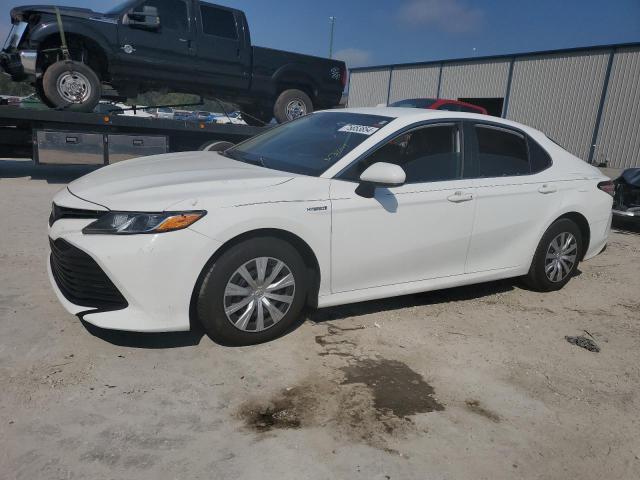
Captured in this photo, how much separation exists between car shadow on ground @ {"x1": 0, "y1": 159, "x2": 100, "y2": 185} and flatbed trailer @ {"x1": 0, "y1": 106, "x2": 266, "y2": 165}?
2.06 feet

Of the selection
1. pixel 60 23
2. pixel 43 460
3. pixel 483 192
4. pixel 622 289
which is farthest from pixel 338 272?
pixel 60 23

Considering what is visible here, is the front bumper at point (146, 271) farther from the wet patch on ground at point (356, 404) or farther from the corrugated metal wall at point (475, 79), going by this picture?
the corrugated metal wall at point (475, 79)

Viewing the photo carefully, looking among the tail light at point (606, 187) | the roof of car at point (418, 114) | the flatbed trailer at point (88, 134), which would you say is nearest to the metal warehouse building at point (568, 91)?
the flatbed trailer at point (88, 134)

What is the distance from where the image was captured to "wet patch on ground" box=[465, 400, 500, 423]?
2.81 metres

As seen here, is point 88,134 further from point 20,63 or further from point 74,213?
point 74,213

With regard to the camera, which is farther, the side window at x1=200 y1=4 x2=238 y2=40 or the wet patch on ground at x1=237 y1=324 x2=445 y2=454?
→ the side window at x1=200 y1=4 x2=238 y2=40

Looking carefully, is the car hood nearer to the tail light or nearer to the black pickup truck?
the tail light

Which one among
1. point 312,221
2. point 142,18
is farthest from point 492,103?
point 312,221

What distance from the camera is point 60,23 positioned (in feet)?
25.7

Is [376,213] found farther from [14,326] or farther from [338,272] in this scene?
[14,326]

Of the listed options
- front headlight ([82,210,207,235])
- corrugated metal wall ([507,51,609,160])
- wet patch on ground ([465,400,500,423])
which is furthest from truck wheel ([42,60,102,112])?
corrugated metal wall ([507,51,609,160])

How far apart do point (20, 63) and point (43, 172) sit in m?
3.51

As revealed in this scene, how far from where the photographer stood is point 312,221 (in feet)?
11.0

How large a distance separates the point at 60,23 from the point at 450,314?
7.21 m
